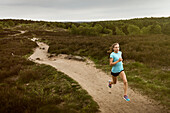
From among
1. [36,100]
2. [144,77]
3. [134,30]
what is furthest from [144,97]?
[134,30]

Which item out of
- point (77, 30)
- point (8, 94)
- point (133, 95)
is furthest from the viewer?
point (77, 30)

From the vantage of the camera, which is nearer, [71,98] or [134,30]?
[71,98]

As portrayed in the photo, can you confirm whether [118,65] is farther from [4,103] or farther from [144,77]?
[4,103]

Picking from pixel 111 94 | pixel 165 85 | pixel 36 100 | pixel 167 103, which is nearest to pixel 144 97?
pixel 167 103

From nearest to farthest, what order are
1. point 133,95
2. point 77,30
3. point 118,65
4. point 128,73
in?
point 118,65
point 133,95
point 128,73
point 77,30

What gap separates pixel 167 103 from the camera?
16.7ft

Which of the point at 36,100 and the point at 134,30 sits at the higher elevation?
the point at 134,30

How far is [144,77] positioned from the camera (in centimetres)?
822

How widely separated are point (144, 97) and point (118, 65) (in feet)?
7.72

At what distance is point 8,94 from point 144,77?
328 inches

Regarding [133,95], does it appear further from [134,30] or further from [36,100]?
[134,30]

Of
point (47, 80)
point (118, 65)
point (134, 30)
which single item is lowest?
point (47, 80)

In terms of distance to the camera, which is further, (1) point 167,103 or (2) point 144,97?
(2) point 144,97

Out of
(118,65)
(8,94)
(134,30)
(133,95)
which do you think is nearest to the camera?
(118,65)
